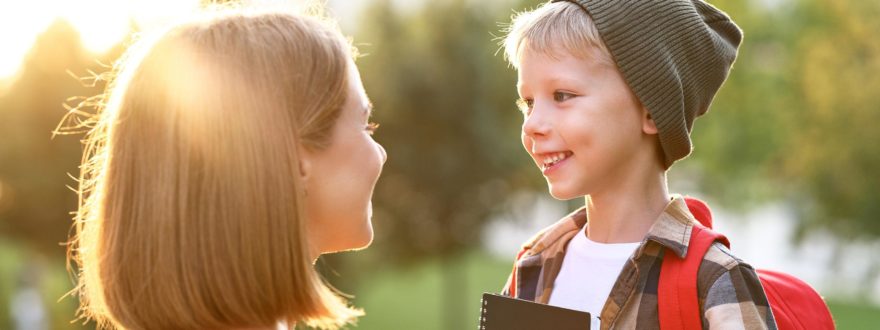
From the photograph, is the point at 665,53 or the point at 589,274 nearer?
the point at 665,53

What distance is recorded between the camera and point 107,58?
13.3 m

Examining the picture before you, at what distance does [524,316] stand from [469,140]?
49.6 ft

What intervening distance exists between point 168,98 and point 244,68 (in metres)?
0.16

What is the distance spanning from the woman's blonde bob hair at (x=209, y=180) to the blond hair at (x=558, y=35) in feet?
2.84

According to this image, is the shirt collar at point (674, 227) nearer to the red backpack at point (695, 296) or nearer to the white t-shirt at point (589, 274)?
the red backpack at point (695, 296)

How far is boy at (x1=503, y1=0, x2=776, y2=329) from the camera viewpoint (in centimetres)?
267

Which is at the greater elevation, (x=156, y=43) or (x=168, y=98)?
(x=156, y=43)

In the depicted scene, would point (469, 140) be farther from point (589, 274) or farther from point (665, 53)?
point (665, 53)

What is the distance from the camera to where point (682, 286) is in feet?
8.17

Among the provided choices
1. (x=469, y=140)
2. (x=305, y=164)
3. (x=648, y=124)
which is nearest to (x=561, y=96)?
(x=648, y=124)

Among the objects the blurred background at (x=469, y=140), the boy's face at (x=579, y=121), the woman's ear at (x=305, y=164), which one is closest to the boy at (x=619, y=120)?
the boy's face at (x=579, y=121)

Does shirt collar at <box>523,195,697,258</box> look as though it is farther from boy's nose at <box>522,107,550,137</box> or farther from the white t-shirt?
boy's nose at <box>522,107,550,137</box>

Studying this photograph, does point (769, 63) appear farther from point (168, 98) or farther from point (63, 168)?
point (168, 98)


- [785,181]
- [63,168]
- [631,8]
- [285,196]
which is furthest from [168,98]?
[785,181]
